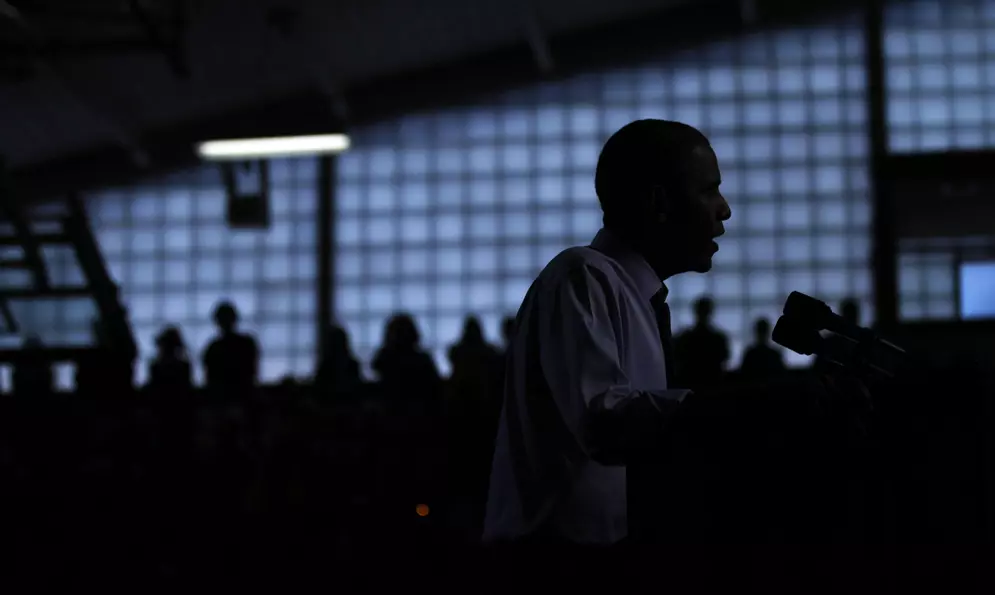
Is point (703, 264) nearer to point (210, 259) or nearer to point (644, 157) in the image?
point (644, 157)

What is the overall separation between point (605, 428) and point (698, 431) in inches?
3.4

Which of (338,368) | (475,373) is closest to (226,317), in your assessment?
(338,368)

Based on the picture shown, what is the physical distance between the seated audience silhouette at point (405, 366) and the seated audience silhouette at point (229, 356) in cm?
77

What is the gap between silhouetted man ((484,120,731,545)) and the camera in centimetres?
127

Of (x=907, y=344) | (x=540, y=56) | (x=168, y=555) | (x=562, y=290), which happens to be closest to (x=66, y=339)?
(x=907, y=344)

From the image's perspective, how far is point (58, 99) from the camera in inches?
629

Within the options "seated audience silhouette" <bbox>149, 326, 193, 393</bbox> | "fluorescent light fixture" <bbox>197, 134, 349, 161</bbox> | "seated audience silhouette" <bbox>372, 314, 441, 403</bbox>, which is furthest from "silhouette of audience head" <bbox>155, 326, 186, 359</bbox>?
"fluorescent light fixture" <bbox>197, 134, 349, 161</bbox>

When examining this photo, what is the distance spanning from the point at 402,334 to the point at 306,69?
9.63 metres

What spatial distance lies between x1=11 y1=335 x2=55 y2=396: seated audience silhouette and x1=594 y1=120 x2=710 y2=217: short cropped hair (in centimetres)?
660

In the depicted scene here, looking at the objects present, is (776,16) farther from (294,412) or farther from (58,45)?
(294,412)

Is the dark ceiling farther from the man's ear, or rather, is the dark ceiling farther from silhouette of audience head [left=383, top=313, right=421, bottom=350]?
the man's ear

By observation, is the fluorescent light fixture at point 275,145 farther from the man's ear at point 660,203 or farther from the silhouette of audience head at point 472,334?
the man's ear at point 660,203

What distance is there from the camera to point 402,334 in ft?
25.7

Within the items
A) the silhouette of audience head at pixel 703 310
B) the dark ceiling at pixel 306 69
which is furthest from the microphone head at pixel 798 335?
the dark ceiling at pixel 306 69
